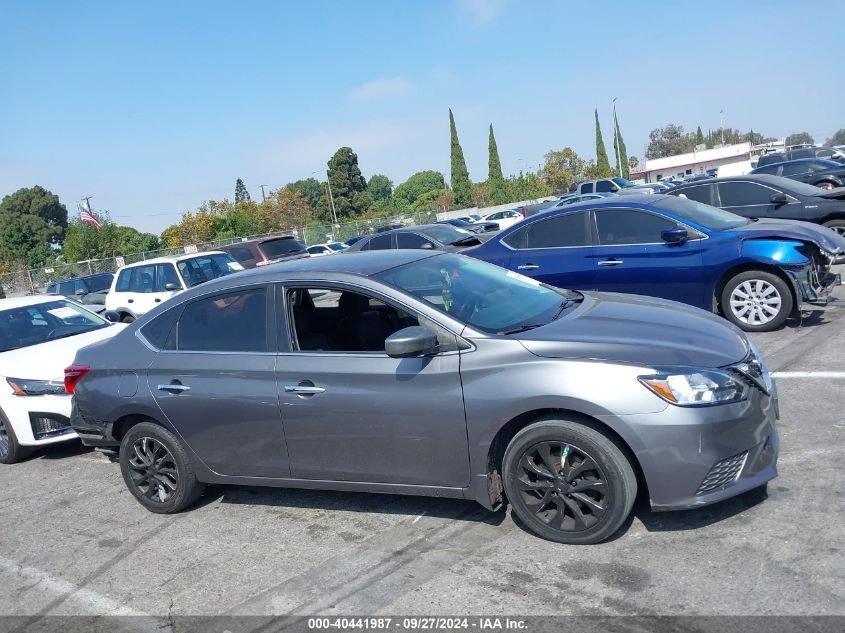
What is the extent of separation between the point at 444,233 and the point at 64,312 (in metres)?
9.71

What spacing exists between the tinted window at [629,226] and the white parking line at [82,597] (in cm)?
634

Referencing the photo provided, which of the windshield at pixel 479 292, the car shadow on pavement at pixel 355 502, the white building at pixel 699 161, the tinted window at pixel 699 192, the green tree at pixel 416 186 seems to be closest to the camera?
the windshield at pixel 479 292

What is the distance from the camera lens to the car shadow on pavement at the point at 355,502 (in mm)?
4492

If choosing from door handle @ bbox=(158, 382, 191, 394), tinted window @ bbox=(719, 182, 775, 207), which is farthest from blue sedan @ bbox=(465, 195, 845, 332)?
door handle @ bbox=(158, 382, 191, 394)

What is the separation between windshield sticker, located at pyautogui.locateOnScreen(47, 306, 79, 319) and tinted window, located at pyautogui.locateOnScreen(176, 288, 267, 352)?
392cm

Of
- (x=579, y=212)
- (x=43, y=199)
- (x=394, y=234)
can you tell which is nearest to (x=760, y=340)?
(x=579, y=212)

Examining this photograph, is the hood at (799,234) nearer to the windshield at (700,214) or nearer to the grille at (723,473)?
the windshield at (700,214)

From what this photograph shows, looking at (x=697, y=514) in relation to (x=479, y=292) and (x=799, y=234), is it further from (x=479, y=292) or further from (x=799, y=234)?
(x=799, y=234)

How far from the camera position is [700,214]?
27.2 ft

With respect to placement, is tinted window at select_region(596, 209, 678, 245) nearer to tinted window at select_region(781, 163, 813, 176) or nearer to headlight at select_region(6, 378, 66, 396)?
headlight at select_region(6, 378, 66, 396)

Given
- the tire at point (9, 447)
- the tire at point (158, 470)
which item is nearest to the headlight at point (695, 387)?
the tire at point (158, 470)

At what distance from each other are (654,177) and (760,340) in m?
101

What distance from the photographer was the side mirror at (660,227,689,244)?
7.80 metres

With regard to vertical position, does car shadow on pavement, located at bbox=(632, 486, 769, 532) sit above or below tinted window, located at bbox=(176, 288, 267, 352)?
below
